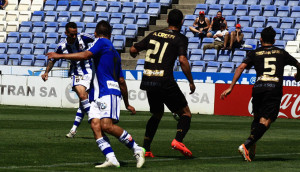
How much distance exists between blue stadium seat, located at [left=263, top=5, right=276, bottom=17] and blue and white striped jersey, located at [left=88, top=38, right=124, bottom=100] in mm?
22110

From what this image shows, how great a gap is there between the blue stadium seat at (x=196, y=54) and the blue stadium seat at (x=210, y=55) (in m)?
0.21

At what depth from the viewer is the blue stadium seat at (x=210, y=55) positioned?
94.7 ft

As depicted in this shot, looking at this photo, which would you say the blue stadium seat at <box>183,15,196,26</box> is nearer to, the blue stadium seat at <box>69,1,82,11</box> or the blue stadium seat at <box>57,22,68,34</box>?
the blue stadium seat at <box>57,22,68,34</box>

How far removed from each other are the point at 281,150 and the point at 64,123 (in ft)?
24.4

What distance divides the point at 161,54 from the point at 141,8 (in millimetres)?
23790

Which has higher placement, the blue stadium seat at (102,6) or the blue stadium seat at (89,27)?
the blue stadium seat at (102,6)

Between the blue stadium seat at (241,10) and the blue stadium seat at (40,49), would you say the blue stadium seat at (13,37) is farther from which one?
the blue stadium seat at (241,10)

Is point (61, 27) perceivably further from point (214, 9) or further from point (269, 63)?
point (269, 63)

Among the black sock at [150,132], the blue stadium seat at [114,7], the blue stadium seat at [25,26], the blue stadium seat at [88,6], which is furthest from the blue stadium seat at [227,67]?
the black sock at [150,132]

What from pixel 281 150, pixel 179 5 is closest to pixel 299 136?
pixel 281 150

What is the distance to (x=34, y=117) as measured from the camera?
804 inches

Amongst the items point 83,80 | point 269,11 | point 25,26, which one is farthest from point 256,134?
point 25,26

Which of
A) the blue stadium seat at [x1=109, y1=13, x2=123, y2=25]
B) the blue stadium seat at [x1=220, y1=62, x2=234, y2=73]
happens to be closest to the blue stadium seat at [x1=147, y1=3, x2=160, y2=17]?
the blue stadium seat at [x1=109, y1=13, x2=123, y2=25]

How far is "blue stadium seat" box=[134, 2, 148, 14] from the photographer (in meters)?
33.6
